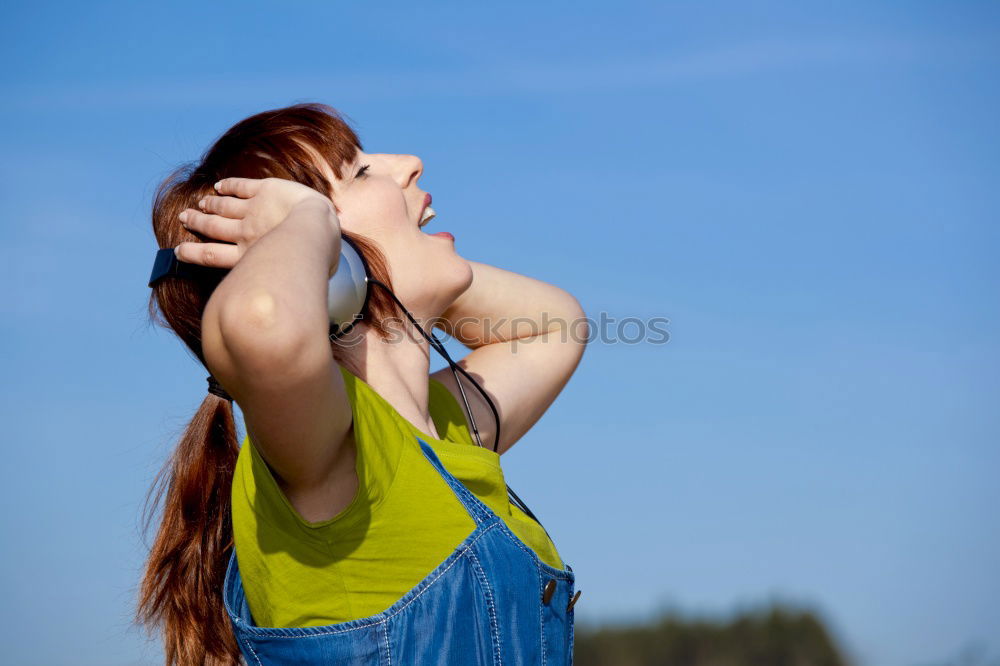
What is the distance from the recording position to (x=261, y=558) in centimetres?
174

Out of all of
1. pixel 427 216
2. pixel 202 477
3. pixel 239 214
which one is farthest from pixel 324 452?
pixel 427 216

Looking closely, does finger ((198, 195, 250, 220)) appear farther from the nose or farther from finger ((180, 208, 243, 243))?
the nose

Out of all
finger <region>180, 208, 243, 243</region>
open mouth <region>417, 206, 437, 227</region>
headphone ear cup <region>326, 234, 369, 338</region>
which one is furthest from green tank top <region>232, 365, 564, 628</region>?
open mouth <region>417, 206, 437, 227</region>

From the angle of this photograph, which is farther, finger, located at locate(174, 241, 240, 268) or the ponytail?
the ponytail

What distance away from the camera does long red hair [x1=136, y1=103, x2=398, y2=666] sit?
229 cm

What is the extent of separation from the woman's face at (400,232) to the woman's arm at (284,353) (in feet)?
2.15

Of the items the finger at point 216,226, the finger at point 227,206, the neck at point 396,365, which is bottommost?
the neck at point 396,365

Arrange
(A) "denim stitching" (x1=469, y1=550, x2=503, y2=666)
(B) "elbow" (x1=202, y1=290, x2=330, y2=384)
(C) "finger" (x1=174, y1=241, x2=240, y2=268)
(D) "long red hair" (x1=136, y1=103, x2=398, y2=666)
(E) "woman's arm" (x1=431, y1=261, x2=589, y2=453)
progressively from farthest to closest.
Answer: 1. (E) "woman's arm" (x1=431, y1=261, x2=589, y2=453)
2. (D) "long red hair" (x1=136, y1=103, x2=398, y2=666)
3. (C) "finger" (x1=174, y1=241, x2=240, y2=268)
4. (A) "denim stitching" (x1=469, y1=550, x2=503, y2=666)
5. (B) "elbow" (x1=202, y1=290, x2=330, y2=384)

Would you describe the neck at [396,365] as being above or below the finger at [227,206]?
below

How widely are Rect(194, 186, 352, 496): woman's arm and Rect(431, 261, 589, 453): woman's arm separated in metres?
1.37

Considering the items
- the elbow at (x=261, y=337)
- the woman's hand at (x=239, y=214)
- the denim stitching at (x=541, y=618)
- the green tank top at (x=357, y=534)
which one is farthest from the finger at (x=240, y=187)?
the denim stitching at (x=541, y=618)

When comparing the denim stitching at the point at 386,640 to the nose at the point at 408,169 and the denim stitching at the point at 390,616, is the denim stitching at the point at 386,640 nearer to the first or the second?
the denim stitching at the point at 390,616

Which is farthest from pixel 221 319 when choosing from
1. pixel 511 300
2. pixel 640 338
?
pixel 640 338

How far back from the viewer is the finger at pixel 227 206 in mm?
1931
